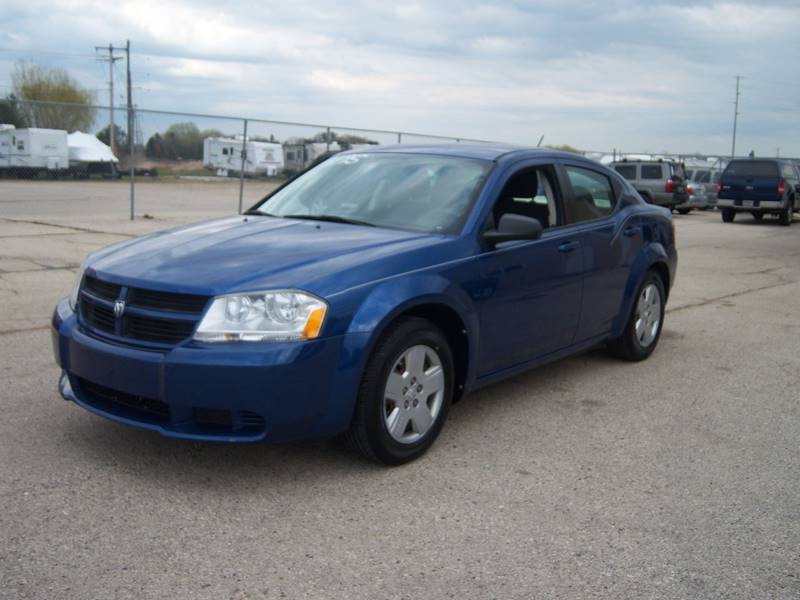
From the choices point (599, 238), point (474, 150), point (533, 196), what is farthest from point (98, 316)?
point (599, 238)

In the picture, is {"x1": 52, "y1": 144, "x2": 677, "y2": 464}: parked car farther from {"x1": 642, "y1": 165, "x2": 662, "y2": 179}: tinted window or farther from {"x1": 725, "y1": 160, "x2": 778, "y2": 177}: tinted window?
{"x1": 642, "y1": 165, "x2": 662, "y2": 179}: tinted window

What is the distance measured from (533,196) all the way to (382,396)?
201 centimetres

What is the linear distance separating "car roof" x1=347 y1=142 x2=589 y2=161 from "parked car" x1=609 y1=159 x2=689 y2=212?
2253 centimetres

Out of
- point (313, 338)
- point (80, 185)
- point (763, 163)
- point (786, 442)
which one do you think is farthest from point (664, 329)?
point (80, 185)

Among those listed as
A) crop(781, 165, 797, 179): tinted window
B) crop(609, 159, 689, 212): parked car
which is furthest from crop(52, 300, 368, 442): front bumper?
crop(609, 159, 689, 212): parked car

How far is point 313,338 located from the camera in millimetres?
3902

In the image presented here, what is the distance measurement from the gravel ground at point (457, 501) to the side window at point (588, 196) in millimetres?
1165

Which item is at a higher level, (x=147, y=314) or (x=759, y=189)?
(x=759, y=189)

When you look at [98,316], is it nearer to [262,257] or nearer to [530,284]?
[262,257]

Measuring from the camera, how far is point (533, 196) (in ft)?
18.4

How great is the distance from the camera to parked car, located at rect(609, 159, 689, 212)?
27.6 m

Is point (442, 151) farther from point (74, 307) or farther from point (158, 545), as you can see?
point (158, 545)

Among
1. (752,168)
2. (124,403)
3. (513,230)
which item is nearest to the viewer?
(124,403)

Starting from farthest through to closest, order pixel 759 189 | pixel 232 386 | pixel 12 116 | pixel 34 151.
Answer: pixel 34 151
pixel 12 116
pixel 759 189
pixel 232 386
